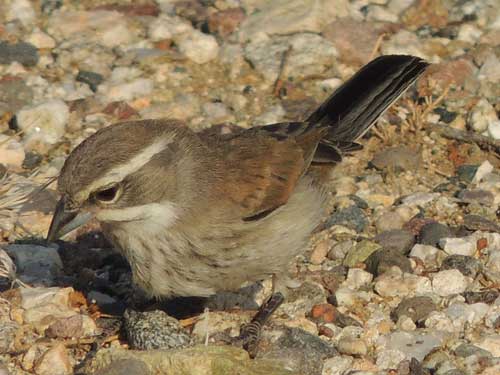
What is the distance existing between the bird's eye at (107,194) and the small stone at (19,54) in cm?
407

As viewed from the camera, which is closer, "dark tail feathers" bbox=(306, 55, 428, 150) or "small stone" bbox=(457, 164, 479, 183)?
"dark tail feathers" bbox=(306, 55, 428, 150)

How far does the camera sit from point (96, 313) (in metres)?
7.24

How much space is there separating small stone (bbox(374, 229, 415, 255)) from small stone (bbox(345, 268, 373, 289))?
303mm

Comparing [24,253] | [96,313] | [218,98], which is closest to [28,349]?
[96,313]

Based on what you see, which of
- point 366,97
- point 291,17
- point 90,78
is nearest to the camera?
point 366,97

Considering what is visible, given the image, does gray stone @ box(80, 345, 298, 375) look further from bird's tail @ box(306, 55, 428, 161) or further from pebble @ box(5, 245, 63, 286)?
bird's tail @ box(306, 55, 428, 161)

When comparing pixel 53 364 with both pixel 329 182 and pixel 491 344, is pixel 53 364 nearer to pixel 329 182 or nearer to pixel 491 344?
pixel 329 182

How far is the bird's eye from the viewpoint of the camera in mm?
6111

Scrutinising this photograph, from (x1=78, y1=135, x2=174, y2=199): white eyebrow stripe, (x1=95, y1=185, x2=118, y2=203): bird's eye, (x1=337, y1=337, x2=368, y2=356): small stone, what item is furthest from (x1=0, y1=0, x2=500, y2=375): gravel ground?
(x1=78, y1=135, x2=174, y2=199): white eyebrow stripe

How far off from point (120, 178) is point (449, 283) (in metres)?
2.54

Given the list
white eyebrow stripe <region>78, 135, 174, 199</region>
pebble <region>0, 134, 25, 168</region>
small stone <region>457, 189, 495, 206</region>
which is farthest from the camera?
pebble <region>0, 134, 25, 168</region>

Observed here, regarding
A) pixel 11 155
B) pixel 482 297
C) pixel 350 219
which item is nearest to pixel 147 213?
pixel 350 219

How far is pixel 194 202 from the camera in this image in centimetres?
651

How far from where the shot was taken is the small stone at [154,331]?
6648mm
